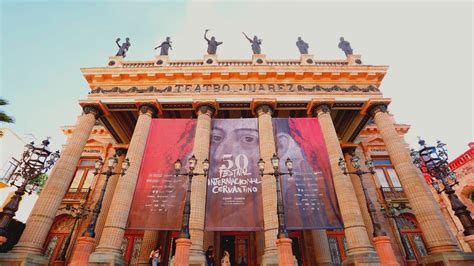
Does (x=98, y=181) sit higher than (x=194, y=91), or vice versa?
(x=194, y=91)

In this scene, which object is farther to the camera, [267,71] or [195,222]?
[267,71]

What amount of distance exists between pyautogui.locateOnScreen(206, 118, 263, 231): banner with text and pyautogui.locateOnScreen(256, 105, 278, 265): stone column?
265 mm

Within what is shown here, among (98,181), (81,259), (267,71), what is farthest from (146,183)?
(267,71)

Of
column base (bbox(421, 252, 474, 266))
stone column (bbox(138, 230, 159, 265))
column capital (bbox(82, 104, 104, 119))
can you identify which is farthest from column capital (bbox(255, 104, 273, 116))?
column base (bbox(421, 252, 474, 266))

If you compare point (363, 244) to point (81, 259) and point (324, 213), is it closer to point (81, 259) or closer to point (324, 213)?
point (324, 213)

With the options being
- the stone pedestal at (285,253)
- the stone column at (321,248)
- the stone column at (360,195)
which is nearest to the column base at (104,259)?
the stone pedestal at (285,253)

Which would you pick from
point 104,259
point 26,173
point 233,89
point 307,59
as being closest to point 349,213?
point 233,89

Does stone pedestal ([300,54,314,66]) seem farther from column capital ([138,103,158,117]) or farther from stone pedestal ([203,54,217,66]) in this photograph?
column capital ([138,103,158,117])

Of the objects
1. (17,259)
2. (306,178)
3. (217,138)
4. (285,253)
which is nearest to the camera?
(285,253)

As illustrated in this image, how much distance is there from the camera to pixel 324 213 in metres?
10.4

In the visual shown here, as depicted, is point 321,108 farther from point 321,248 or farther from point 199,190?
point 199,190

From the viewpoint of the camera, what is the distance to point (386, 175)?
16828 mm

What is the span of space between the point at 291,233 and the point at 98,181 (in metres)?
12.9

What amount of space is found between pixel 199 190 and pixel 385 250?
733cm
